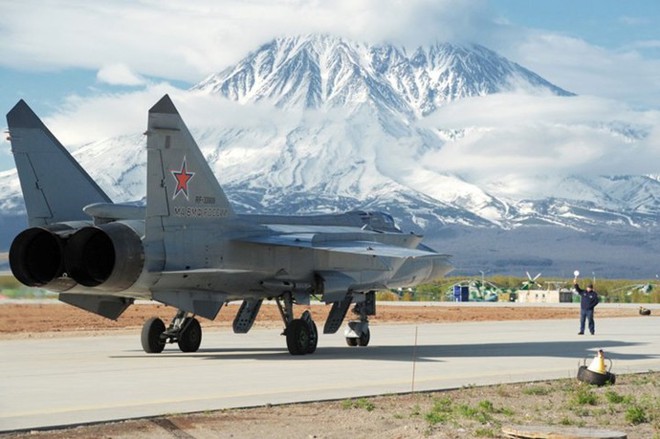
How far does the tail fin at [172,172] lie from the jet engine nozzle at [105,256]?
67cm

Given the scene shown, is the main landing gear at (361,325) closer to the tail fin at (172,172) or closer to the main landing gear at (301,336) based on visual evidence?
the main landing gear at (301,336)

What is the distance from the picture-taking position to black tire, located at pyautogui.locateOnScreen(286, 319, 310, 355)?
959 inches

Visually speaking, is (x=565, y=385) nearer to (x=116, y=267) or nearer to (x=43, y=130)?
(x=116, y=267)

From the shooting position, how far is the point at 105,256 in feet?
72.9

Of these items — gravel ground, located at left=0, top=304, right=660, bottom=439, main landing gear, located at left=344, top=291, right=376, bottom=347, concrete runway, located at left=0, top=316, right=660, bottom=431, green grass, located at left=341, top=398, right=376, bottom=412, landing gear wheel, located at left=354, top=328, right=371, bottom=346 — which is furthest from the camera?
landing gear wheel, located at left=354, top=328, right=371, bottom=346

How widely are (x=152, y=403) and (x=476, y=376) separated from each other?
6.46m

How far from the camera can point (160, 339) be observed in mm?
25188

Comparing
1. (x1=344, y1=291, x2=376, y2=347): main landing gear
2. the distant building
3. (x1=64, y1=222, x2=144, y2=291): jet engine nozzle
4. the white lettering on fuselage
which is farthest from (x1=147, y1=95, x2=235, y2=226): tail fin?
the distant building

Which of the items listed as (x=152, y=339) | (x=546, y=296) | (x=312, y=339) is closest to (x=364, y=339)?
(x=312, y=339)

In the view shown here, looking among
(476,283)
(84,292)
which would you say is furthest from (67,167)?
(476,283)

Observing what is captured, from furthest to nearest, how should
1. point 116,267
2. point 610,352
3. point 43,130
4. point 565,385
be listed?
point 610,352, point 43,130, point 116,267, point 565,385

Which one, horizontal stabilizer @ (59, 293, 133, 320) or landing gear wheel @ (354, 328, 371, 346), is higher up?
horizontal stabilizer @ (59, 293, 133, 320)

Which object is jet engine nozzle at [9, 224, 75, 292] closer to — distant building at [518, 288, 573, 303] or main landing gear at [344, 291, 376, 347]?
main landing gear at [344, 291, 376, 347]

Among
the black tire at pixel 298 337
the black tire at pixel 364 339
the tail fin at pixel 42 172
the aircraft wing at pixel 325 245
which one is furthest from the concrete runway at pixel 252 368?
the tail fin at pixel 42 172
